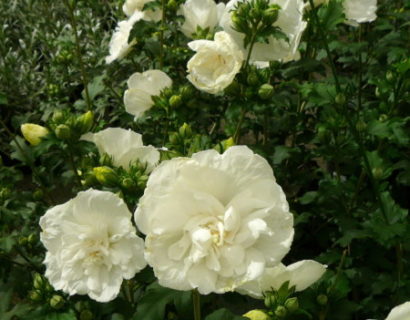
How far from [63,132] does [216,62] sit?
0.40 meters

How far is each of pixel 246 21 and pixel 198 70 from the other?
20cm

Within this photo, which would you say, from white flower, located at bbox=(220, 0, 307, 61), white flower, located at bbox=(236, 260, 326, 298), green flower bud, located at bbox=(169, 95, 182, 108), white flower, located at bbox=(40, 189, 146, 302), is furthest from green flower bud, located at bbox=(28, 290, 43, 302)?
white flower, located at bbox=(220, 0, 307, 61)

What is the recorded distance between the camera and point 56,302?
46.4 inches

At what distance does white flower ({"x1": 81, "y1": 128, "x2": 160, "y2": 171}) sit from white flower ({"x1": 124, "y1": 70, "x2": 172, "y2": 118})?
1.27ft

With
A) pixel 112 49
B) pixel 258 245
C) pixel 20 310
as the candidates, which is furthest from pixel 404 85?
pixel 20 310

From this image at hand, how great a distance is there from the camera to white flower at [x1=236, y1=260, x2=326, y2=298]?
991 millimetres

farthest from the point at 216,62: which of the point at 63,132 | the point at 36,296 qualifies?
the point at 36,296

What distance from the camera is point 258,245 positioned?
0.80 metres

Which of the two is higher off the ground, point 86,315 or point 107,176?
point 107,176

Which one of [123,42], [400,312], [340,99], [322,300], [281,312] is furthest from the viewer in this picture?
[123,42]

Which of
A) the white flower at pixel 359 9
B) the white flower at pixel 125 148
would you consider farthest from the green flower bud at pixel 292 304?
the white flower at pixel 359 9

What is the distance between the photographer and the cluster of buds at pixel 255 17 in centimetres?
119

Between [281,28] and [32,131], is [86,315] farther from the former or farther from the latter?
[281,28]

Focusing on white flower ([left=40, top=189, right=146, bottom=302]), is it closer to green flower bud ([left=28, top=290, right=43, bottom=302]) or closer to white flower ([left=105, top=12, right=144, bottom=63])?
green flower bud ([left=28, top=290, right=43, bottom=302])
